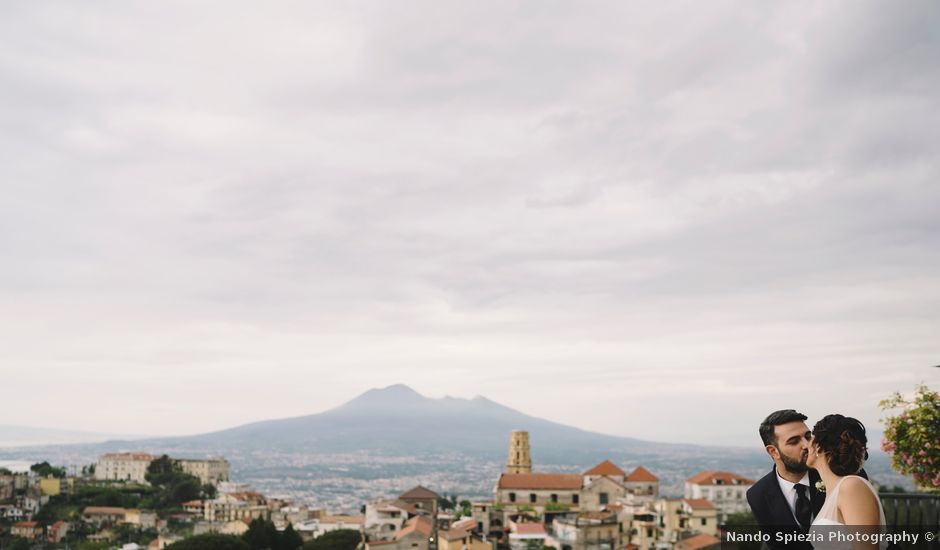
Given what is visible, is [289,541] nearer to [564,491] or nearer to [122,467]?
[564,491]

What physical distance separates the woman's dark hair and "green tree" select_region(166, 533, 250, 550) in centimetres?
5378

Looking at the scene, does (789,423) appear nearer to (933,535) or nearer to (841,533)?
(841,533)

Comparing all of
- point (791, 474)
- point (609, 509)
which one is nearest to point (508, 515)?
point (609, 509)

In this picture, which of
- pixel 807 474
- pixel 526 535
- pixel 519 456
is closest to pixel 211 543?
pixel 526 535

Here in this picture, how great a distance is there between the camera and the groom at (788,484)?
156 inches

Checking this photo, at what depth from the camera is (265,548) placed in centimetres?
5788

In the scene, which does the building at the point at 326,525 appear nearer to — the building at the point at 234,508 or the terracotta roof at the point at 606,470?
the building at the point at 234,508

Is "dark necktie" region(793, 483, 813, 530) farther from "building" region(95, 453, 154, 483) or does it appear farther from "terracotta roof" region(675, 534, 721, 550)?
"building" region(95, 453, 154, 483)

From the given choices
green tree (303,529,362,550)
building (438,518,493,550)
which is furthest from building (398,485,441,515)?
building (438,518,493,550)

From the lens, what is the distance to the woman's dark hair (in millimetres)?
3484

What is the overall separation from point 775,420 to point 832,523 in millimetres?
691

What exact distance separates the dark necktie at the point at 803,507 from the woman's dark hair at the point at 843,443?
20.3 inches

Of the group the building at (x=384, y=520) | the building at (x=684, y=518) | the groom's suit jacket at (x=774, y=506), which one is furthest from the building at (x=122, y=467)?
the groom's suit jacket at (x=774, y=506)

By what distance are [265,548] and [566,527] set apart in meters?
20.6
